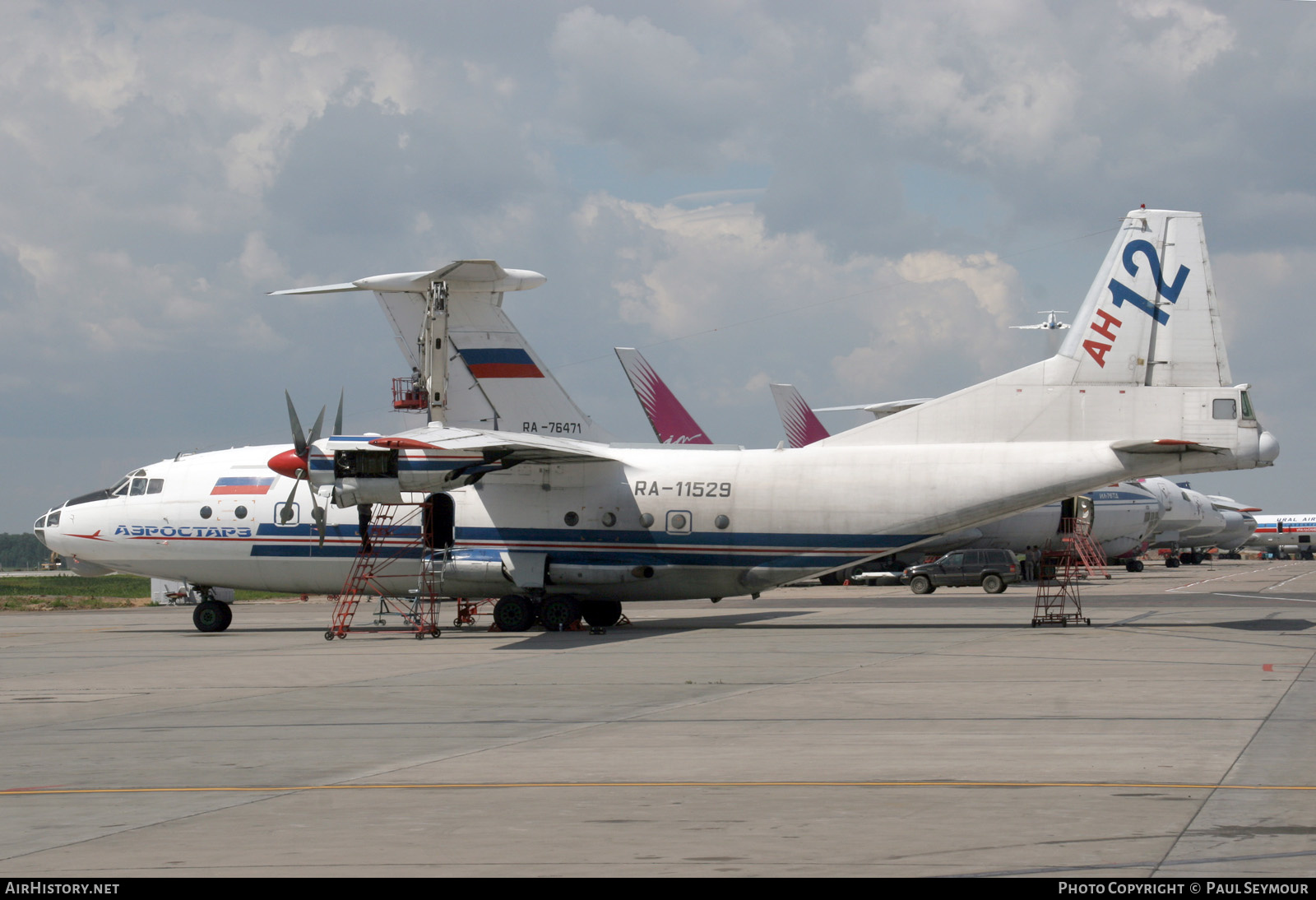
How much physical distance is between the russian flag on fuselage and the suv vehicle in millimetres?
24983

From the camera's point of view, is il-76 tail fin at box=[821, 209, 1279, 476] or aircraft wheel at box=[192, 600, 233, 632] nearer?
il-76 tail fin at box=[821, 209, 1279, 476]

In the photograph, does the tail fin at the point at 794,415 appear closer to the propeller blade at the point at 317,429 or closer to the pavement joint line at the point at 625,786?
the propeller blade at the point at 317,429

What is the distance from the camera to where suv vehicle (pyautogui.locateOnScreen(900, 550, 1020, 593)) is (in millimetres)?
50125

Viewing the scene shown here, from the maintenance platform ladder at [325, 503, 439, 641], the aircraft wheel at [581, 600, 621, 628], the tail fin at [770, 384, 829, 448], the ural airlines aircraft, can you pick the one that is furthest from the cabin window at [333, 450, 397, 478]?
the ural airlines aircraft

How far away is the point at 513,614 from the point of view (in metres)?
28.9

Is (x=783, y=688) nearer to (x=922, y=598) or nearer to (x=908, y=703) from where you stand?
(x=908, y=703)

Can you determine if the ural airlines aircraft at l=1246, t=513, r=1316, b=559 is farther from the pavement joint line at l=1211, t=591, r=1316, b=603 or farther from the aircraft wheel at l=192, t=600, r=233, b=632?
the aircraft wheel at l=192, t=600, r=233, b=632

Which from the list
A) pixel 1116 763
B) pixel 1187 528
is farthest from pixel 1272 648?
pixel 1187 528

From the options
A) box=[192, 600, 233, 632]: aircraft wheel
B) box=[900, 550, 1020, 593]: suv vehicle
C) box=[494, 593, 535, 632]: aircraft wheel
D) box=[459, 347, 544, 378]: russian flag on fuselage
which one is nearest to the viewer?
box=[494, 593, 535, 632]: aircraft wheel

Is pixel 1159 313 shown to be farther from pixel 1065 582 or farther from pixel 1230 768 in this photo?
pixel 1230 768

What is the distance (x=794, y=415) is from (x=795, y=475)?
106ft

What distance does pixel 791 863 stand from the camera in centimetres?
745
